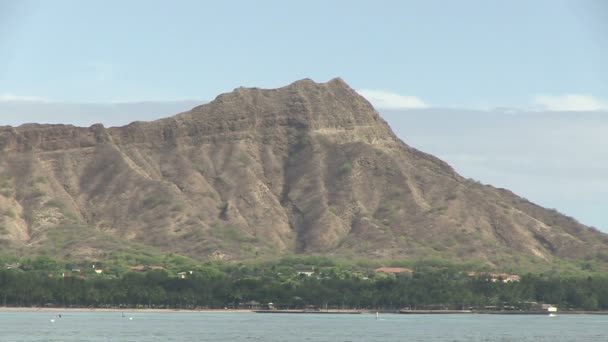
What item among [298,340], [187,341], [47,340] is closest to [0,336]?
[47,340]

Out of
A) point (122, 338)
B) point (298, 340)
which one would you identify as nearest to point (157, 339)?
point (122, 338)

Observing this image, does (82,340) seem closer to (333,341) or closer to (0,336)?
(0,336)

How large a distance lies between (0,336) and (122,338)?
1775cm

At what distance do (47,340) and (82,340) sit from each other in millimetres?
4963

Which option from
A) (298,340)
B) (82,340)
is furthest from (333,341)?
(82,340)

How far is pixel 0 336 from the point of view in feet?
653

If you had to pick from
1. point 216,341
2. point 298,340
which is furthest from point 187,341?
point 298,340

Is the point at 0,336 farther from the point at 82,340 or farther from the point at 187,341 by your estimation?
the point at 187,341

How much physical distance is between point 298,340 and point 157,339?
66.6 ft

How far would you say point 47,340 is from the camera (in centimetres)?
19150

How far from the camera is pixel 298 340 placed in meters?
200

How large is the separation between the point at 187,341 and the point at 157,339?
6133 mm

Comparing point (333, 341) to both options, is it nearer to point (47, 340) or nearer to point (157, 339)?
point (157, 339)

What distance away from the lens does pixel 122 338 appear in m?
198
